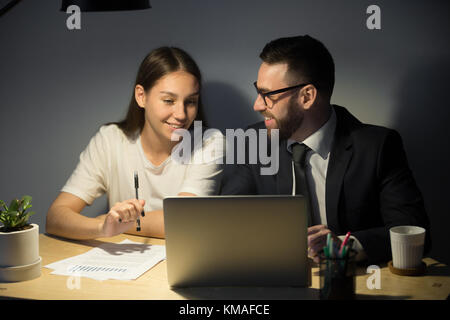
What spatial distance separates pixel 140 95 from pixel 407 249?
1.52 meters

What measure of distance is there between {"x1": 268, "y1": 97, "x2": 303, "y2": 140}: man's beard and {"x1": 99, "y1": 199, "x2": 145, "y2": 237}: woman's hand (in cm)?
80

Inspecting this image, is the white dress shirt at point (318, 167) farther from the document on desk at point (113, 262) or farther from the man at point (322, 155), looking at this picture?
the document on desk at point (113, 262)

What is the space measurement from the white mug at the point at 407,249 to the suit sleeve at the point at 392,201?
0.12 meters

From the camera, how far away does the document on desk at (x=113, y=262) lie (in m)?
1.41

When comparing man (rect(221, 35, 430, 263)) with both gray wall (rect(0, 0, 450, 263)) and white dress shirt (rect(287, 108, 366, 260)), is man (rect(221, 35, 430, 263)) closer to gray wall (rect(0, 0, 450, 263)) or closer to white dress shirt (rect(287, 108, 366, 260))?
white dress shirt (rect(287, 108, 366, 260))

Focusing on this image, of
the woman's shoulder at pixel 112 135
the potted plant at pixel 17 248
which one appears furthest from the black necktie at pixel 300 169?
the potted plant at pixel 17 248

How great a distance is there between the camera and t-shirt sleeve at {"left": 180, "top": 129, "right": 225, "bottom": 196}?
2.07 m

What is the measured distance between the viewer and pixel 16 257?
137cm

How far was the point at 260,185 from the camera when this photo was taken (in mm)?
2121

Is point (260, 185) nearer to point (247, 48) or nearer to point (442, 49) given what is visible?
point (247, 48)

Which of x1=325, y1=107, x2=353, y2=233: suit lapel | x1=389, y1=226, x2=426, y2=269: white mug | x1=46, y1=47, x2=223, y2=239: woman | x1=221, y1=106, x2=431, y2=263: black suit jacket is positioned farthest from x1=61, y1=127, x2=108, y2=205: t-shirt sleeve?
x1=389, y1=226, x2=426, y2=269: white mug

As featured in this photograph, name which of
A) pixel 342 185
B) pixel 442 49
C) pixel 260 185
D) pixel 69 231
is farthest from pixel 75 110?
pixel 442 49

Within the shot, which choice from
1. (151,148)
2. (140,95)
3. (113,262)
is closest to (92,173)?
(151,148)

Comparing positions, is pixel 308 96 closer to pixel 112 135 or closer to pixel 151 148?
pixel 151 148
